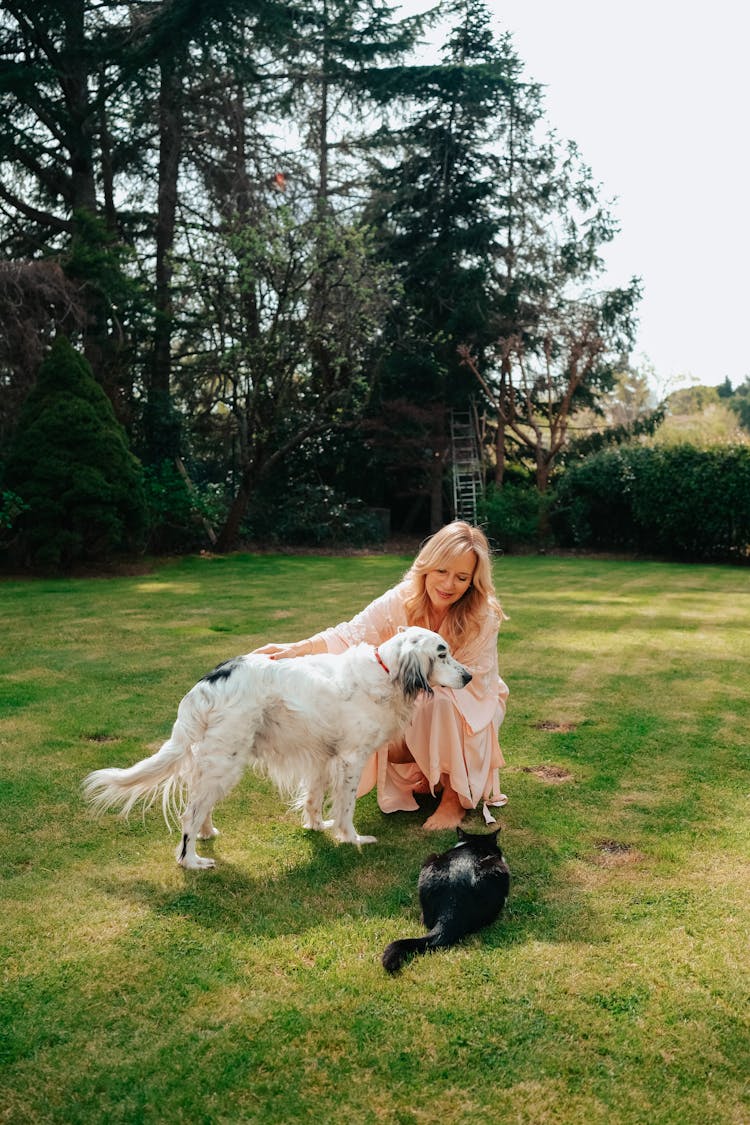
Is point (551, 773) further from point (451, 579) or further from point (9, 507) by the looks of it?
point (9, 507)

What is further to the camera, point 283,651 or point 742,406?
point 742,406

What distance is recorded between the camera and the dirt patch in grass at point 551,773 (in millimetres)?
4340

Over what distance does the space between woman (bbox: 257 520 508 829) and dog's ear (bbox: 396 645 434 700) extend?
Answer: 279 mm

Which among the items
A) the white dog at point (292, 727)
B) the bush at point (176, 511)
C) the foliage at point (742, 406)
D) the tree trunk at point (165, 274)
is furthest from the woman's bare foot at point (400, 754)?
the foliage at point (742, 406)

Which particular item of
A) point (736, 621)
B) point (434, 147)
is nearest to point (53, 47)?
point (434, 147)

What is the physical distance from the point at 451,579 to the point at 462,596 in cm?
19

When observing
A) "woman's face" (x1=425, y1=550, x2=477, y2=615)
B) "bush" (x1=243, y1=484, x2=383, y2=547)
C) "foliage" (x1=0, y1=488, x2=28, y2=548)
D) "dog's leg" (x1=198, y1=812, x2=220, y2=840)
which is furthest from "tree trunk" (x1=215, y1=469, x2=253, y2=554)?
"dog's leg" (x1=198, y1=812, x2=220, y2=840)

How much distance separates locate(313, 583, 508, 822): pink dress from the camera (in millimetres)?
3869

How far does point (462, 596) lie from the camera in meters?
4.13

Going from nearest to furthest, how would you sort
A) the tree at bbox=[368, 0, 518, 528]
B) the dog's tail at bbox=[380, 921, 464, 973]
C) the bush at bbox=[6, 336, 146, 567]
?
the dog's tail at bbox=[380, 921, 464, 973], the bush at bbox=[6, 336, 146, 567], the tree at bbox=[368, 0, 518, 528]

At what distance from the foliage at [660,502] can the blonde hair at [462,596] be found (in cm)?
1250

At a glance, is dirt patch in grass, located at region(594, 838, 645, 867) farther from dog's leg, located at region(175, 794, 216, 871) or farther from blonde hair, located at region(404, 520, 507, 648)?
dog's leg, located at region(175, 794, 216, 871)

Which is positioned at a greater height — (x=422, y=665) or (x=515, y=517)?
(x=515, y=517)

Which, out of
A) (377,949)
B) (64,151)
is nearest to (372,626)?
(377,949)
